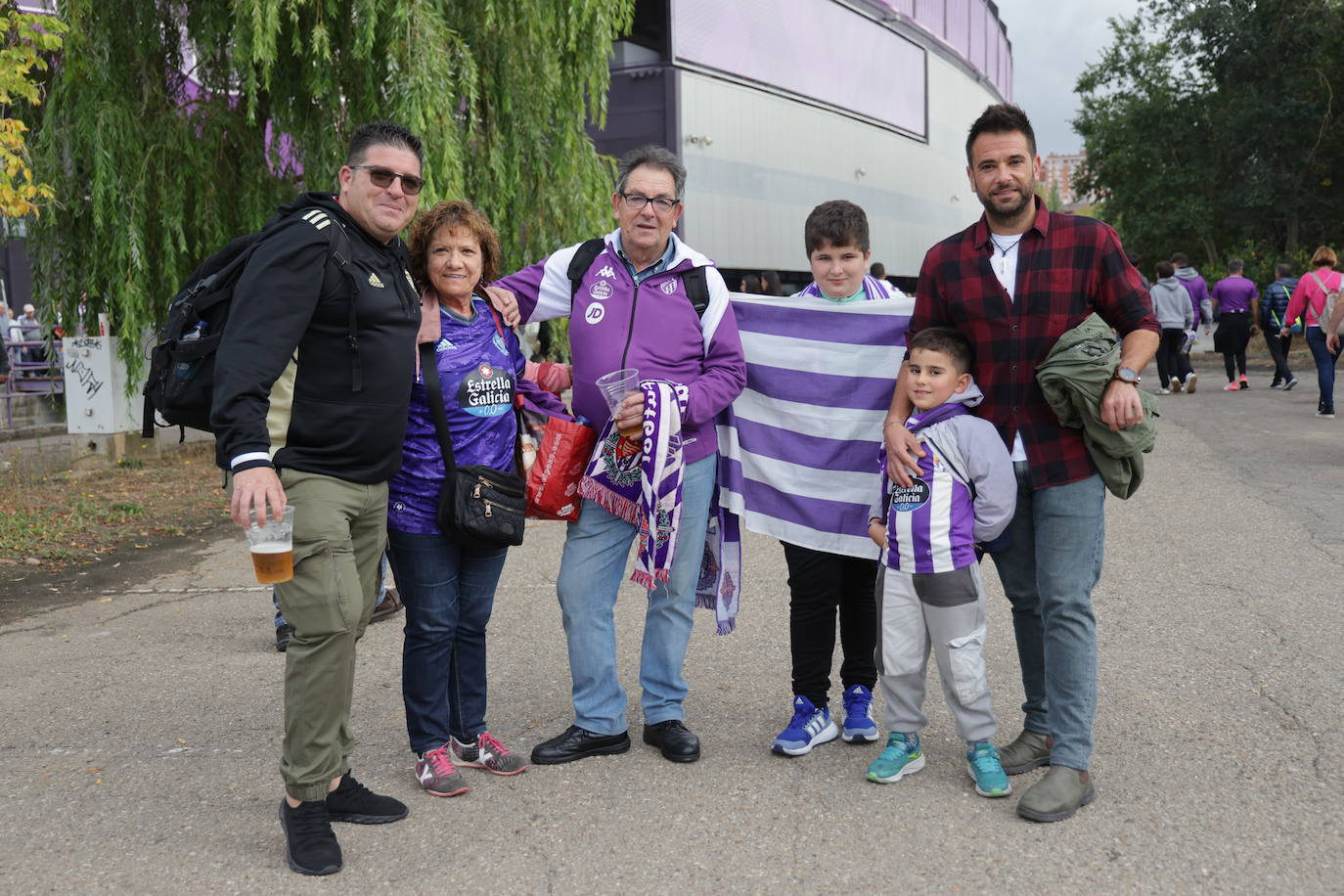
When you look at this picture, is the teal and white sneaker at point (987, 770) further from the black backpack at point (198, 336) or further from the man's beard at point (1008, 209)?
the black backpack at point (198, 336)

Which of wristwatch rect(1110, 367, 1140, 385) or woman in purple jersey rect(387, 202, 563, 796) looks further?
woman in purple jersey rect(387, 202, 563, 796)

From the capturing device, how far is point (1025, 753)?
12.7ft

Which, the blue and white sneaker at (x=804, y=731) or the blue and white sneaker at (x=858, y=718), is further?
the blue and white sneaker at (x=858, y=718)

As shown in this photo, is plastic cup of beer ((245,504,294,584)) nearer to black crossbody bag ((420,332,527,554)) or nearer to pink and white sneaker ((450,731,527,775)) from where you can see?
black crossbody bag ((420,332,527,554))

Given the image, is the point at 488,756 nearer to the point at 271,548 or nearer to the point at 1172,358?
the point at 271,548

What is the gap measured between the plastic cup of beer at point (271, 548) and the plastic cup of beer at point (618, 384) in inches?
45.7

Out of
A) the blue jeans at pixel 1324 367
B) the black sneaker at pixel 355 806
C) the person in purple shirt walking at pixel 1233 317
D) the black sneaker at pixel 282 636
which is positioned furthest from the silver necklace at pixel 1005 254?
the person in purple shirt walking at pixel 1233 317

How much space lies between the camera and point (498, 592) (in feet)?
21.7

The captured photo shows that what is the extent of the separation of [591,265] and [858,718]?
187 cm

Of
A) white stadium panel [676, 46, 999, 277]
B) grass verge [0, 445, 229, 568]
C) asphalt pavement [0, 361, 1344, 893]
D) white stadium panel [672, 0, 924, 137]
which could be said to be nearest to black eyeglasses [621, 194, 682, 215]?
asphalt pavement [0, 361, 1344, 893]

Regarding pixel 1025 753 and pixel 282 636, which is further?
pixel 282 636

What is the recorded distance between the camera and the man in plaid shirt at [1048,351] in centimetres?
356

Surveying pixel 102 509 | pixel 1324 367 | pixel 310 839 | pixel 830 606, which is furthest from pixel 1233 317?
pixel 310 839

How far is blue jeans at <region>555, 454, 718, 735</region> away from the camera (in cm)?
409
